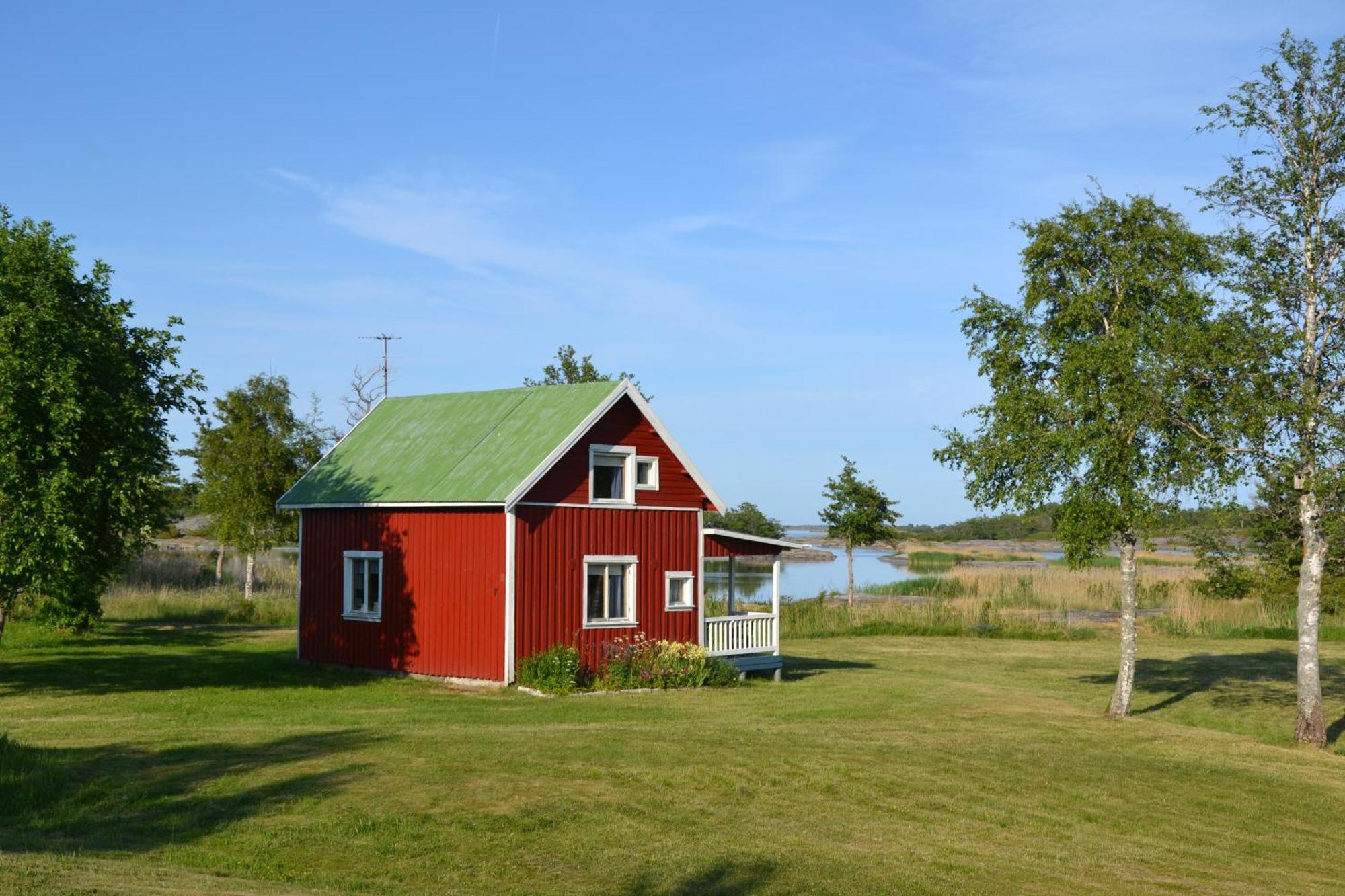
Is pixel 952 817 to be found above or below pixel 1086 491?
below

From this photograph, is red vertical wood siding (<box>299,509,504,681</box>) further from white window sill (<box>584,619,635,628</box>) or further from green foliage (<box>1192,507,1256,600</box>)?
green foliage (<box>1192,507,1256,600</box>)

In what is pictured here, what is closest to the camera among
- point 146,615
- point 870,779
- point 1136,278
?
point 870,779

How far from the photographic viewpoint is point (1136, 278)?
2309 centimetres

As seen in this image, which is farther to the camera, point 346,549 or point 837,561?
point 837,561

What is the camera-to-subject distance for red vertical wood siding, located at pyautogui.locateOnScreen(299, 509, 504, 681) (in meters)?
25.9

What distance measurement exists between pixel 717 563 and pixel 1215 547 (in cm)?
4209

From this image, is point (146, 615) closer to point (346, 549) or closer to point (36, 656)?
point (36, 656)

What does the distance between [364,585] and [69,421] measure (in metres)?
8.79

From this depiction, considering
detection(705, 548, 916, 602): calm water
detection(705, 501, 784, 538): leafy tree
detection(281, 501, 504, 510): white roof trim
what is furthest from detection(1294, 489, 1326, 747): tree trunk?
detection(705, 501, 784, 538): leafy tree

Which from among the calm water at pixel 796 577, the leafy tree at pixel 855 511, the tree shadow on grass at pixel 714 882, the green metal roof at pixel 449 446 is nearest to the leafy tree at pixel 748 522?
the calm water at pixel 796 577

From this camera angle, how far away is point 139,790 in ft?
47.6

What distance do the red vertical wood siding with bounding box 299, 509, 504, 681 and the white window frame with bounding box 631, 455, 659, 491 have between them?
12.5 feet

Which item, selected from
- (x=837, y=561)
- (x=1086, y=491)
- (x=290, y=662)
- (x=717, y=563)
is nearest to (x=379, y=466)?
(x=290, y=662)

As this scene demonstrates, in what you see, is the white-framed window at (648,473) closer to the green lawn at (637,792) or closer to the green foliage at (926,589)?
the green lawn at (637,792)
